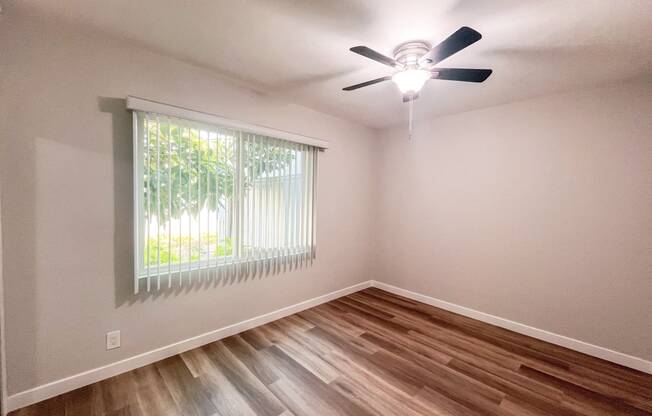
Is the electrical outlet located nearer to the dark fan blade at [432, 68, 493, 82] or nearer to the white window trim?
the white window trim

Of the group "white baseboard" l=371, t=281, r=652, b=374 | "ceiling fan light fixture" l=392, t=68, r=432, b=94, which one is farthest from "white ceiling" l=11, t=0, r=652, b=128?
"white baseboard" l=371, t=281, r=652, b=374

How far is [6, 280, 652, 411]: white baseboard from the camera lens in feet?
5.44

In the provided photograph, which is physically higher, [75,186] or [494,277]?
[75,186]

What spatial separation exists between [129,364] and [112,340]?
236mm

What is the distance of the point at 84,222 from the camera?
176 cm

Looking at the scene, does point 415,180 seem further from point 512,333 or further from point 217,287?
point 217,287

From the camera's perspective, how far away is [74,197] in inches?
67.9

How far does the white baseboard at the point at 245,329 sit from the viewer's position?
5.44 ft

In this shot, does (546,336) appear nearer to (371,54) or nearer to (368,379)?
(368,379)

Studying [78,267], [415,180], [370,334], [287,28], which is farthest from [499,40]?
[78,267]

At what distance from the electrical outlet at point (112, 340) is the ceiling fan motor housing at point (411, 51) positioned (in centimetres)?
284

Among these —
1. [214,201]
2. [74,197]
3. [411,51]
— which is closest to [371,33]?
[411,51]

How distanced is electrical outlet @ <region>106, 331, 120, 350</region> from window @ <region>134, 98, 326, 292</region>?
1.19 ft

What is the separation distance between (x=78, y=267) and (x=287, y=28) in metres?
2.12
